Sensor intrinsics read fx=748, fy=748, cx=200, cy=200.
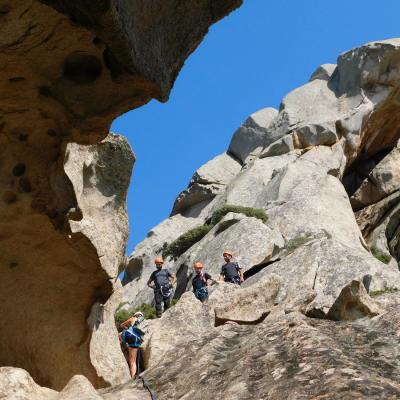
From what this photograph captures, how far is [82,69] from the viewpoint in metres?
9.84

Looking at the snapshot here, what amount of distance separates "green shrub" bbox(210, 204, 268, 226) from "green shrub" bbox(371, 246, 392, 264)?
580 cm

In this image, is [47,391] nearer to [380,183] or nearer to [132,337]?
[132,337]

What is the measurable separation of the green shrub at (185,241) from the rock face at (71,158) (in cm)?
2171

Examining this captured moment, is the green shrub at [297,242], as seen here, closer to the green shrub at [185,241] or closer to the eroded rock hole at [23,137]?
the green shrub at [185,241]

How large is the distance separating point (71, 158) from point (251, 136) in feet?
123

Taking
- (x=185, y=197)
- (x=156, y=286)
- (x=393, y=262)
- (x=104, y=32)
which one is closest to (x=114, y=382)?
(x=104, y=32)

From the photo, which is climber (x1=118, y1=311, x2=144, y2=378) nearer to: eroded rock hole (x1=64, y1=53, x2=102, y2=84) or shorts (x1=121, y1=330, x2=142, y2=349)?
shorts (x1=121, y1=330, x2=142, y2=349)

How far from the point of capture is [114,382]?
12.6 m

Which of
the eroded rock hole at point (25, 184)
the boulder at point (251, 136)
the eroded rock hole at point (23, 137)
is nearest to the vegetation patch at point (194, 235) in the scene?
the boulder at point (251, 136)

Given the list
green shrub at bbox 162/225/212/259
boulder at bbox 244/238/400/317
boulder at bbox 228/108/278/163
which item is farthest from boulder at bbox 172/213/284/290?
boulder at bbox 228/108/278/163

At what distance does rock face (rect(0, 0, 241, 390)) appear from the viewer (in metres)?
8.86

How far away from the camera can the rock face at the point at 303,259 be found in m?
7.80

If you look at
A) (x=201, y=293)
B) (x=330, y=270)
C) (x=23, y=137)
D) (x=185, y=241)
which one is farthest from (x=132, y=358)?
(x=185, y=241)

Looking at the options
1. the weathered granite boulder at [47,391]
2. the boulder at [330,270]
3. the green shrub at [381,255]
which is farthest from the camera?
the green shrub at [381,255]
